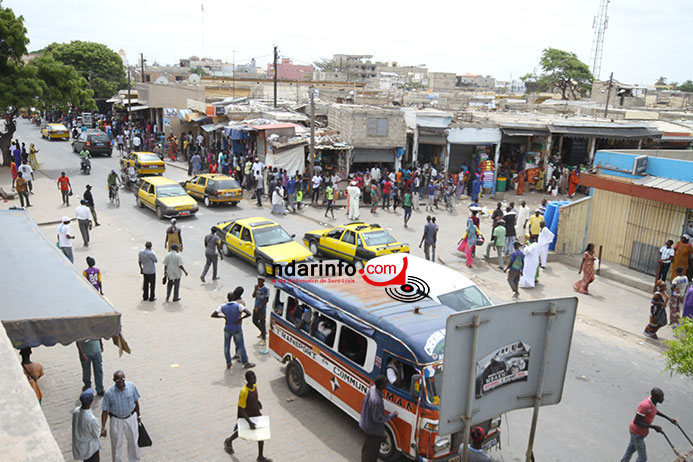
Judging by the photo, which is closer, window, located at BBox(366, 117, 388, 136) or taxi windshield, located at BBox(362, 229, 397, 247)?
taxi windshield, located at BBox(362, 229, 397, 247)

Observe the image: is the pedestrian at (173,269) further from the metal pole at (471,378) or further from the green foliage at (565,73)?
the green foliage at (565,73)

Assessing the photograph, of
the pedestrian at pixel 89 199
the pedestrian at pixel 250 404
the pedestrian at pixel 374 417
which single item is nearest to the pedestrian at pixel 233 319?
the pedestrian at pixel 250 404

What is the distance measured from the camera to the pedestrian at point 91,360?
8469 mm

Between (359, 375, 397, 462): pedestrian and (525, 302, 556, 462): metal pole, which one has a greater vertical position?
(525, 302, 556, 462): metal pole

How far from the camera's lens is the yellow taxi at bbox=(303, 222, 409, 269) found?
1562 cm

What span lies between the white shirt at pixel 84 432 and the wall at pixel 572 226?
15771mm

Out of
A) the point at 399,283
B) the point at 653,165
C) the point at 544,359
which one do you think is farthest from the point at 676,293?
the point at 544,359

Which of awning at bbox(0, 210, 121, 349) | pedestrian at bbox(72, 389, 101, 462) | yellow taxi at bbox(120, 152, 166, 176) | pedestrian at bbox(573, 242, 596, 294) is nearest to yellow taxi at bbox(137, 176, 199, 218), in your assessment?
yellow taxi at bbox(120, 152, 166, 176)

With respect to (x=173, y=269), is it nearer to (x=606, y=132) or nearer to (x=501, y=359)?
(x=501, y=359)

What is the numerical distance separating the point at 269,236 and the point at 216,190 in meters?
8.66

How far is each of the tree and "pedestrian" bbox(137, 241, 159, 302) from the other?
70.1 metres

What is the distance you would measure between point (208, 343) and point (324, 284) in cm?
359

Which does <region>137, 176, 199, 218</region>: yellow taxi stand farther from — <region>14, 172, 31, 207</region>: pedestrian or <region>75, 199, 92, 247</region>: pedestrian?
<region>14, 172, 31, 207</region>: pedestrian

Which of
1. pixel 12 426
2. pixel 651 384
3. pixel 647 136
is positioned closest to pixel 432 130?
pixel 647 136
